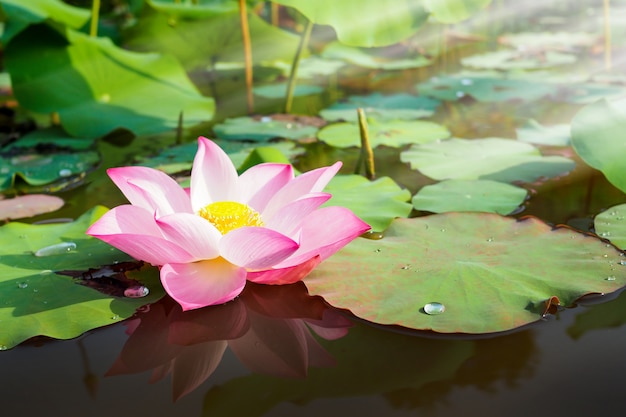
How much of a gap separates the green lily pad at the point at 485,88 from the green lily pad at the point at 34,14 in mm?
1409

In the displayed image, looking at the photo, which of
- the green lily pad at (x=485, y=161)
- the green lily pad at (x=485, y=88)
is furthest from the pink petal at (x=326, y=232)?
the green lily pad at (x=485, y=88)

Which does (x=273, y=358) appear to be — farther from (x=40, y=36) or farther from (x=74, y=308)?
(x=40, y=36)

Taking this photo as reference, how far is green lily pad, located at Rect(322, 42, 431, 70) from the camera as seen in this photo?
3201mm

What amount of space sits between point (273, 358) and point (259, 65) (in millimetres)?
2423

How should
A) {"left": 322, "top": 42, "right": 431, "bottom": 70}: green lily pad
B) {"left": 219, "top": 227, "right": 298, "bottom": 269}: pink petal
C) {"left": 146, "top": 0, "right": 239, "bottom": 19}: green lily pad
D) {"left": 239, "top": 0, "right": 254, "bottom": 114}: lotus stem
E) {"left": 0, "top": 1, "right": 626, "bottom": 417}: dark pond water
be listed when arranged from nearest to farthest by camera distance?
{"left": 0, "top": 1, "right": 626, "bottom": 417}: dark pond water, {"left": 219, "top": 227, "right": 298, "bottom": 269}: pink petal, {"left": 239, "top": 0, "right": 254, "bottom": 114}: lotus stem, {"left": 146, "top": 0, "right": 239, "bottom": 19}: green lily pad, {"left": 322, "top": 42, "right": 431, "bottom": 70}: green lily pad

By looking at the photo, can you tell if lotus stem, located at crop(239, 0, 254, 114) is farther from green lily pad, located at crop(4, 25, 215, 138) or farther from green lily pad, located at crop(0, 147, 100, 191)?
green lily pad, located at crop(0, 147, 100, 191)

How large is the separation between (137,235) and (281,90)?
190cm

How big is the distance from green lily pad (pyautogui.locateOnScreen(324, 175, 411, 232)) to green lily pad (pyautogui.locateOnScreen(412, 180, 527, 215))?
0.19 feet

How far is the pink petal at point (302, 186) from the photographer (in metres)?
1.02

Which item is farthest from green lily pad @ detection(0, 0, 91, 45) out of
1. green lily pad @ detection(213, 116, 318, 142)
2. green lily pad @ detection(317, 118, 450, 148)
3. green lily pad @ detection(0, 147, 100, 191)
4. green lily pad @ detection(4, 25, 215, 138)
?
green lily pad @ detection(317, 118, 450, 148)

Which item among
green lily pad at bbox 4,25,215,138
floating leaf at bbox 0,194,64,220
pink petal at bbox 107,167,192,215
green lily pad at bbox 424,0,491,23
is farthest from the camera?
green lily pad at bbox 4,25,215,138

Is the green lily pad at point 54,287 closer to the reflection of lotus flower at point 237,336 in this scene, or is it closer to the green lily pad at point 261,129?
the reflection of lotus flower at point 237,336

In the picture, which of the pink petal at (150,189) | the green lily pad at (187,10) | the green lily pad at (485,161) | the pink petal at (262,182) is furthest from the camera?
the green lily pad at (187,10)

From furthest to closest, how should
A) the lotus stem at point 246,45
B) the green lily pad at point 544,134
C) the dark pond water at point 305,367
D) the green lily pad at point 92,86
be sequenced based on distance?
the lotus stem at point 246,45 < the green lily pad at point 92,86 < the green lily pad at point 544,134 < the dark pond water at point 305,367
